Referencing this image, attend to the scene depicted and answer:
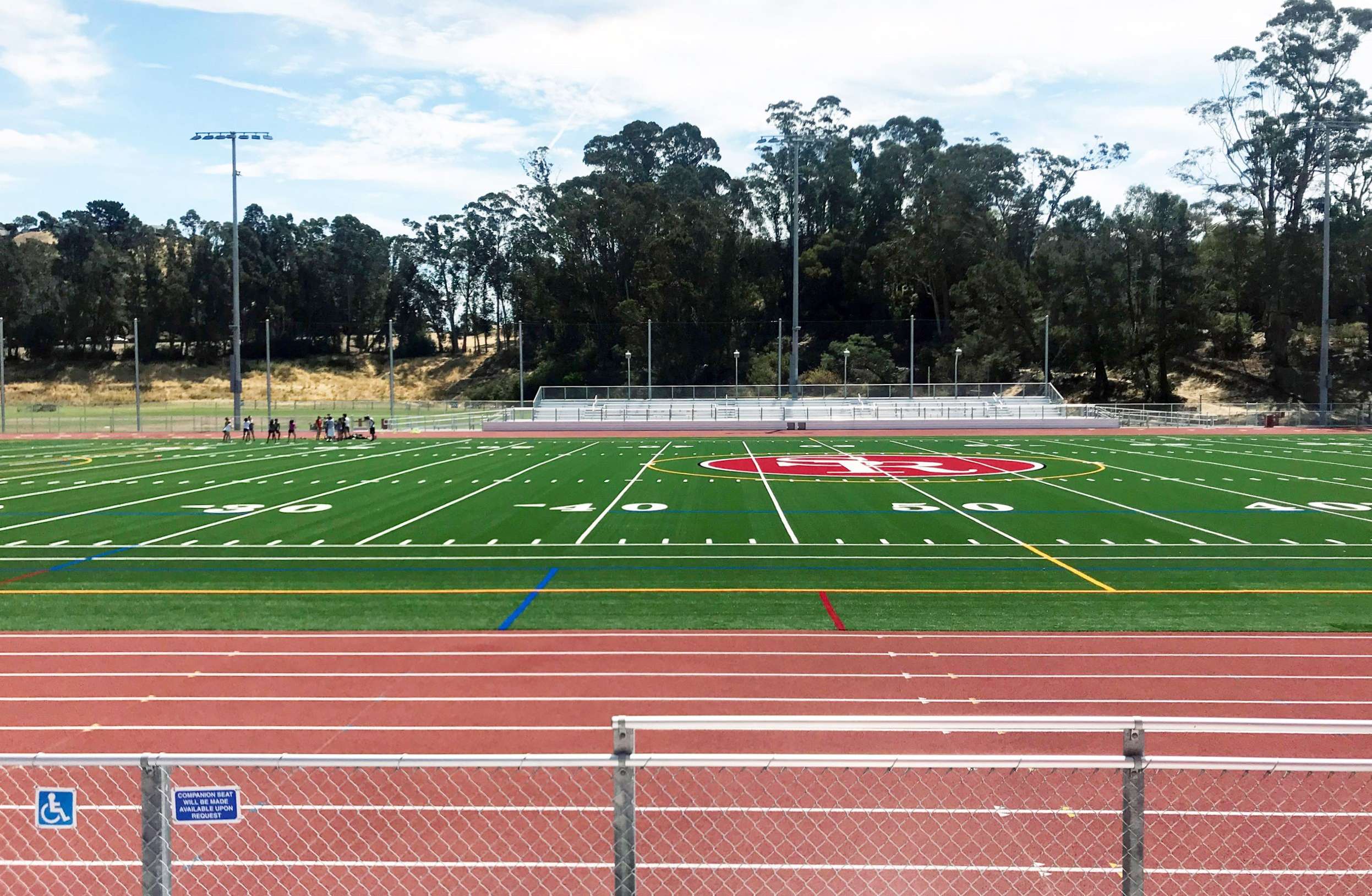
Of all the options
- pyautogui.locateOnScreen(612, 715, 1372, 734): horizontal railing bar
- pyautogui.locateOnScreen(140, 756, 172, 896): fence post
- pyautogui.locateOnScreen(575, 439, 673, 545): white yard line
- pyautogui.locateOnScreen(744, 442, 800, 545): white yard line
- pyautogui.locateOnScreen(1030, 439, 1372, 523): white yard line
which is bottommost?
pyautogui.locateOnScreen(575, 439, 673, 545): white yard line

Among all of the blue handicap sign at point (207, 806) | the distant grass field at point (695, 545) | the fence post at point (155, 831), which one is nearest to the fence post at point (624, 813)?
the blue handicap sign at point (207, 806)

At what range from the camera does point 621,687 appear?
427 inches

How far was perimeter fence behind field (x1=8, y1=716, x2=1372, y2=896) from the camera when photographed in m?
6.48

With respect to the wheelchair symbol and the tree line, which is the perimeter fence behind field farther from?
the tree line

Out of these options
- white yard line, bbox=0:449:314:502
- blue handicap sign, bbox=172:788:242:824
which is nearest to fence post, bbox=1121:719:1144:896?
blue handicap sign, bbox=172:788:242:824

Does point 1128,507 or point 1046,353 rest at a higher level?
point 1046,353

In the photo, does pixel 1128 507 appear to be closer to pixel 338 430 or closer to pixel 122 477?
pixel 122 477

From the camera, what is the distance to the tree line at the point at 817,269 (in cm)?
8600

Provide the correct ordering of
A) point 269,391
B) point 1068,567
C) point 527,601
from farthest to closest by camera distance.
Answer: point 269,391
point 1068,567
point 527,601

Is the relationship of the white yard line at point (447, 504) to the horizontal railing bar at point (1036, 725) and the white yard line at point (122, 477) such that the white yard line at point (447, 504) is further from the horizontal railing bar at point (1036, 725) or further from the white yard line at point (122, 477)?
the horizontal railing bar at point (1036, 725)

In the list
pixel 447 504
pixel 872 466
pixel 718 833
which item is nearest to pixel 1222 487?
pixel 872 466

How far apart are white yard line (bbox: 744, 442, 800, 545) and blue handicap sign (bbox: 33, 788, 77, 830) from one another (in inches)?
669

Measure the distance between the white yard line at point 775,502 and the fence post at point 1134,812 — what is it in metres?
16.3

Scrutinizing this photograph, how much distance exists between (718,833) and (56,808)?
4332mm
